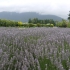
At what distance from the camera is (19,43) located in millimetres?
3287

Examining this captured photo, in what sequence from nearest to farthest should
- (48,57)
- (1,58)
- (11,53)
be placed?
(1,58), (48,57), (11,53)

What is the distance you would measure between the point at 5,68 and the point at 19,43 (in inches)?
44.2

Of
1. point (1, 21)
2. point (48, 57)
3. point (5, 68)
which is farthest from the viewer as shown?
point (1, 21)

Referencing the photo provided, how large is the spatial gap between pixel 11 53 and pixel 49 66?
759mm

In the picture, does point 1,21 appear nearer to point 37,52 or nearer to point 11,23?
point 11,23

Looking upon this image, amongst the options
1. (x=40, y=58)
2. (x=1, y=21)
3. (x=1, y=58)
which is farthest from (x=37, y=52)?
(x=1, y=21)

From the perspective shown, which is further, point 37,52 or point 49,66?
point 37,52

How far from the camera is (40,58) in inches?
103

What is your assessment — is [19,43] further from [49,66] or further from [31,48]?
[49,66]

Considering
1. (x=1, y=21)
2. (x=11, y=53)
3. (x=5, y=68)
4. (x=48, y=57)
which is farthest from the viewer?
(x=1, y=21)

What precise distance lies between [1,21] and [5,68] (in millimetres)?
23802

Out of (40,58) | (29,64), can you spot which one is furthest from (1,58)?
(40,58)

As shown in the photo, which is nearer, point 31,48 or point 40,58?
point 40,58

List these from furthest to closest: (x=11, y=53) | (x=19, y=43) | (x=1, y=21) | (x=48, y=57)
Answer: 1. (x=1, y=21)
2. (x=19, y=43)
3. (x=11, y=53)
4. (x=48, y=57)
